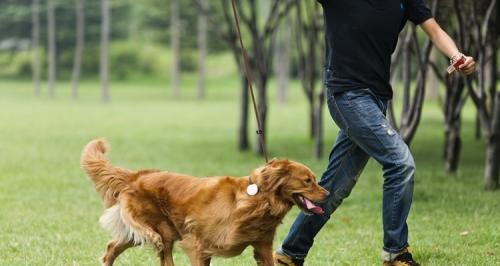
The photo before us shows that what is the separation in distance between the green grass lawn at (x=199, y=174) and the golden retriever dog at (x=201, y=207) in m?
1.04

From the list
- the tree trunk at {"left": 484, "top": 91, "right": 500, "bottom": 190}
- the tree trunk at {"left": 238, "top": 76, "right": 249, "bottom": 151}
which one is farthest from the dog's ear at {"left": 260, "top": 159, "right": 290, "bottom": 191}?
the tree trunk at {"left": 238, "top": 76, "right": 249, "bottom": 151}

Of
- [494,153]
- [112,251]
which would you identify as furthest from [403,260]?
[494,153]

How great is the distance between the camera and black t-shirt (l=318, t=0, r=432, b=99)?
630 centimetres

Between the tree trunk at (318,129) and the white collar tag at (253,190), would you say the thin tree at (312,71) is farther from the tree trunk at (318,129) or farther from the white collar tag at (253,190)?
the white collar tag at (253,190)

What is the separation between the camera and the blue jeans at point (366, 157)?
6.23 m

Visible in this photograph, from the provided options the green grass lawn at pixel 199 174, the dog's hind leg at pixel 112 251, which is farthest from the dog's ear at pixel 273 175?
the green grass lawn at pixel 199 174

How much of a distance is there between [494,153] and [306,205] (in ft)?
21.8

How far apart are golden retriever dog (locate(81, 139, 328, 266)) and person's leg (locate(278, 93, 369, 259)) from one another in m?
0.59

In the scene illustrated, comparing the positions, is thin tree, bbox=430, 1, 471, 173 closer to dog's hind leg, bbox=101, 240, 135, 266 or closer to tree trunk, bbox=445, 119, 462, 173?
tree trunk, bbox=445, 119, 462, 173

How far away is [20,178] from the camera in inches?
554

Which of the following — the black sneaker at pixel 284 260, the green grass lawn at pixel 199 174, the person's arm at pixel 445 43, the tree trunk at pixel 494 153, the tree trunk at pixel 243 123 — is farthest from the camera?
the tree trunk at pixel 243 123

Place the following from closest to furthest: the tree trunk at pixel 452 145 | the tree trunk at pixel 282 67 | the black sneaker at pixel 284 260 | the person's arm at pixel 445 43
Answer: the person's arm at pixel 445 43
the black sneaker at pixel 284 260
the tree trunk at pixel 452 145
the tree trunk at pixel 282 67

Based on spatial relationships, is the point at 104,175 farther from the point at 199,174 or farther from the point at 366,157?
the point at 199,174

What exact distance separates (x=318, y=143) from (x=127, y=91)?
151 feet
